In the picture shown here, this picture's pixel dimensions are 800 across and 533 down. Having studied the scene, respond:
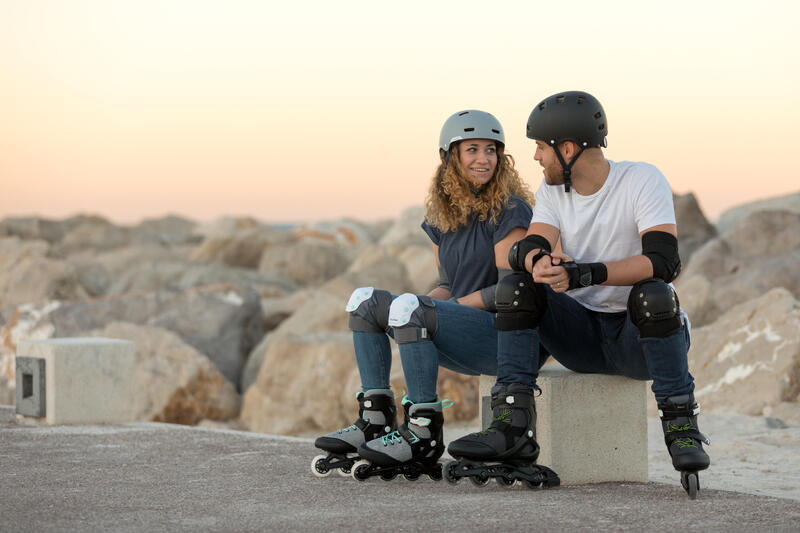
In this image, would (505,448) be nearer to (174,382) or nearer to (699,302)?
(174,382)

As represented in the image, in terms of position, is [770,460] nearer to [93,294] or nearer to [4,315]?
[4,315]

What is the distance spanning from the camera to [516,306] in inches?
174

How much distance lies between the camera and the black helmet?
4.69 m

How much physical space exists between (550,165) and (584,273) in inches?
24.3

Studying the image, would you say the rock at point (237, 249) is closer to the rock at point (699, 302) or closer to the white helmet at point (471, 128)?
the rock at point (699, 302)

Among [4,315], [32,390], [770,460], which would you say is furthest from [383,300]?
[4,315]

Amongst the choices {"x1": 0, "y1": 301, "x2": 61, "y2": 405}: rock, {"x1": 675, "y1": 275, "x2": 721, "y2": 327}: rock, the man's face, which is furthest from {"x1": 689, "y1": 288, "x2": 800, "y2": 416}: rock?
{"x1": 0, "y1": 301, "x2": 61, "y2": 405}: rock

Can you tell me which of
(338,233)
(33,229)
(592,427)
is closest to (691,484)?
(592,427)

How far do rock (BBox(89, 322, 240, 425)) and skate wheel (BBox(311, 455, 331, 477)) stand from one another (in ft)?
21.3

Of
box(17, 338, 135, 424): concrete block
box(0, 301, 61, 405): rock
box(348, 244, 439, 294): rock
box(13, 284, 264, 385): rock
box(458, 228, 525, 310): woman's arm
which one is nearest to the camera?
box(458, 228, 525, 310): woman's arm

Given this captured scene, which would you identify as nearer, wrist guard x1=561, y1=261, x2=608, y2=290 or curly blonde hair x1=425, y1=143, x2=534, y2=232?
wrist guard x1=561, y1=261, x2=608, y2=290

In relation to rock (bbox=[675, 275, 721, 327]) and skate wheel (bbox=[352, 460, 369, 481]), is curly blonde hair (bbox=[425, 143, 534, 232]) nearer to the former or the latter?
skate wheel (bbox=[352, 460, 369, 481])

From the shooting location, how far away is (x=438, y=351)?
482 centimetres

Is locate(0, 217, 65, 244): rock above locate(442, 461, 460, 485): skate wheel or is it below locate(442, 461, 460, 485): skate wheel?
above
